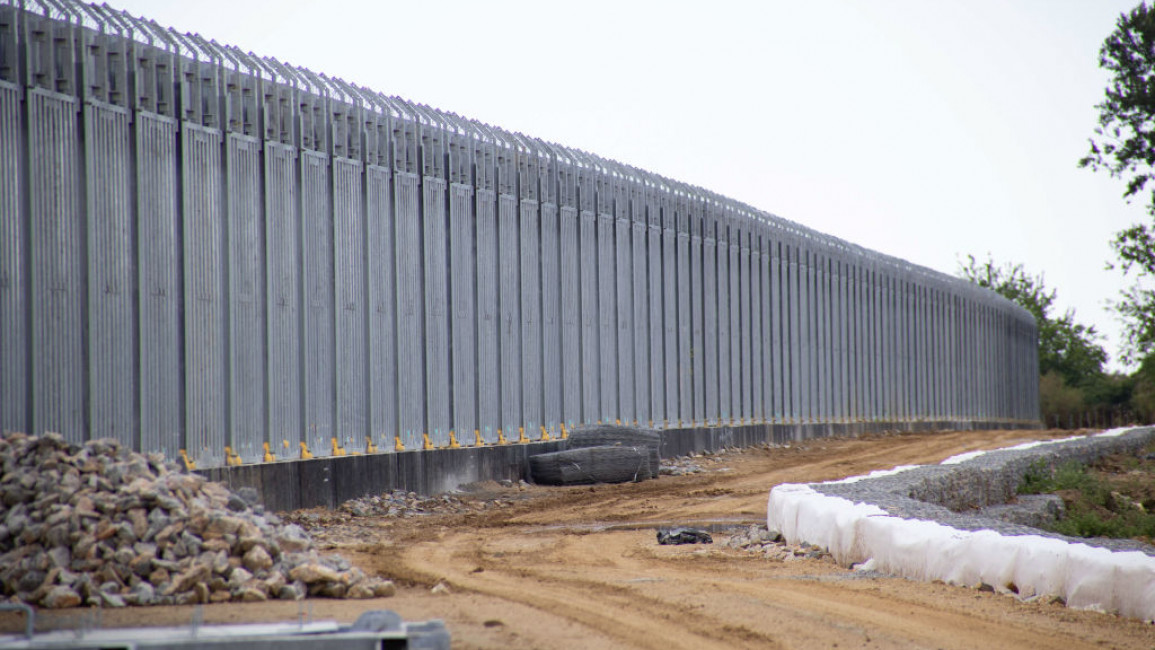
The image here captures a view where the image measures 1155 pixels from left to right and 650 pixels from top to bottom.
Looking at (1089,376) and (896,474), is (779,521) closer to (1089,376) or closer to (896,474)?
(896,474)

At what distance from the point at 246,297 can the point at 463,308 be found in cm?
506

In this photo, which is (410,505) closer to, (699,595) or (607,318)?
(699,595)

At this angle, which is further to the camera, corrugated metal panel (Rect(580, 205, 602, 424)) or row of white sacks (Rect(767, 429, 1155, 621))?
corrugated metal panel (Rect(580, 205, 602, 424))

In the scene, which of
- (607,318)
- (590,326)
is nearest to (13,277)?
(590,326)

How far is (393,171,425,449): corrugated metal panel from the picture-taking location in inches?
688

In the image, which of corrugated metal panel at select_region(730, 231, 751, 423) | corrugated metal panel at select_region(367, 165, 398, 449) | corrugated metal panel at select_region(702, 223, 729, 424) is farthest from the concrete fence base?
corrugated metal panel at select_region(730, 231, 751, 423)

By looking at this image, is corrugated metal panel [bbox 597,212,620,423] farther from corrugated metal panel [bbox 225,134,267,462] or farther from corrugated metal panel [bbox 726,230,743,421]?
corrugated metal panel [bbox 225,134,267,462]

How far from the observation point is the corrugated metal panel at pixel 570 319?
2219 cm

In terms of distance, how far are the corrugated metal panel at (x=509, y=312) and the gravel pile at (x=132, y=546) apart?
11156mm

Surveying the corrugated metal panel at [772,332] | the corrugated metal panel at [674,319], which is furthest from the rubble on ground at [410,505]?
the corrugated metal panel at [772,332]

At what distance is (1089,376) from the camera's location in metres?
80.2

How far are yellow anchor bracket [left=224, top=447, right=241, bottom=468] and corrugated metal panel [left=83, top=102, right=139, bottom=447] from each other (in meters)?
1.30

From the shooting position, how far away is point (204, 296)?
13844mm

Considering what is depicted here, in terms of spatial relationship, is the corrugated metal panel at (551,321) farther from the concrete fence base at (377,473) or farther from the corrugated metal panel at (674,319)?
the corrugated metal panel at (674,319)
